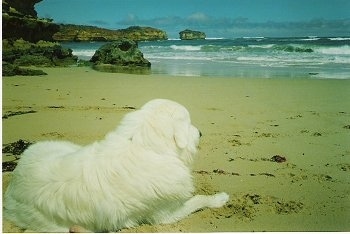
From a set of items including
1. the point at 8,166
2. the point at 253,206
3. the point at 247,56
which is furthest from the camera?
the point at 247,56

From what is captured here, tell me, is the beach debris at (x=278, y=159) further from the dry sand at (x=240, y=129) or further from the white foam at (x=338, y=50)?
the white foam at (x=338, y=50)

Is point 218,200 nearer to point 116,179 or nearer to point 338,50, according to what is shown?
point 116,179

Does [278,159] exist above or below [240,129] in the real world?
below

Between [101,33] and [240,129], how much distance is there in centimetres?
165

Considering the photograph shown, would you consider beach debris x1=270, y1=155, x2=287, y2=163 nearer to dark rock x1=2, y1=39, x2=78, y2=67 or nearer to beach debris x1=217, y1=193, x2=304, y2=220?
beach debris x1=217, y1=193, x2=304, y2=220

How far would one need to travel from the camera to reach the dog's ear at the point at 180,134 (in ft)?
8.72

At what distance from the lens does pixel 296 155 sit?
3.54 metres

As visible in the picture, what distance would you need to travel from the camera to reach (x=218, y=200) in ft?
9.81

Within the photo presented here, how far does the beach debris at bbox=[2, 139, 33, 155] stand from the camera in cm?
347

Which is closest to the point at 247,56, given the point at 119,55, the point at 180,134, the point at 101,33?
the point at 119,55

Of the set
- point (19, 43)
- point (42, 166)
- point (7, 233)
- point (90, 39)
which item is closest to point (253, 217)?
point (42, 166)

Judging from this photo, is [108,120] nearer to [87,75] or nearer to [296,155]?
[87,75]

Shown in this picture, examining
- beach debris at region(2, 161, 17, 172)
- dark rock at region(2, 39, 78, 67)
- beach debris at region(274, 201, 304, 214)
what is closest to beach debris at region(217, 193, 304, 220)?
beach debris at region(274, 201, 304, 214)

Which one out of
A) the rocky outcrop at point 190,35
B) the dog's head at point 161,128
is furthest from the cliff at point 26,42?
the dog's head at point 161,128
